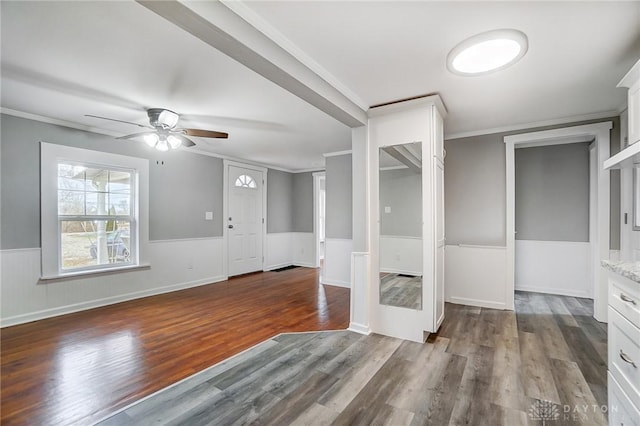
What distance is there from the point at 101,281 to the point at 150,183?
1503 millimetres

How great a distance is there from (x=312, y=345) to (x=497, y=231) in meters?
2.70

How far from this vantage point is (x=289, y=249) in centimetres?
695

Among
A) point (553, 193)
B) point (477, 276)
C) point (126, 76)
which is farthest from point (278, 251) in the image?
point (553, 193)

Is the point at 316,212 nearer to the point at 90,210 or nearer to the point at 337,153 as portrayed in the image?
the point at 337,153

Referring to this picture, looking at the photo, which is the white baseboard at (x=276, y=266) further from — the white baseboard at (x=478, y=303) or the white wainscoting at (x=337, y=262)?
the white baseboard at (x=478, y=303)

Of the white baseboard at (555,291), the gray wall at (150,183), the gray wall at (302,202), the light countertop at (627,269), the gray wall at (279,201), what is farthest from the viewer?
the gray wall at (302,202)

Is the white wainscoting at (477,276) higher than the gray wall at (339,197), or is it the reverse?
the gray wall at (339,197)

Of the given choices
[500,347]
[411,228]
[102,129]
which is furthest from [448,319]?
[102,129]

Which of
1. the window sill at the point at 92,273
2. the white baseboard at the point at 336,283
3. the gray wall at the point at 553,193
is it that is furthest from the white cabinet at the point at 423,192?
the window sill at the point at 92,273

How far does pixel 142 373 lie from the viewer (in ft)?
6.98

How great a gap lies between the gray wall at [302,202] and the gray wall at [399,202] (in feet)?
12.5

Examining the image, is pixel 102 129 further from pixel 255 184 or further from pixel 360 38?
pixel 360 38

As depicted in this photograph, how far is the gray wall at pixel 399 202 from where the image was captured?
2.83 metres

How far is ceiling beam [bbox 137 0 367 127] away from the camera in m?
1.32
